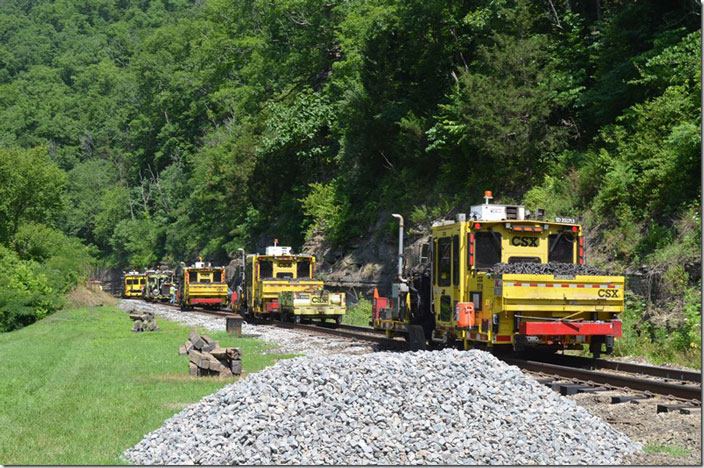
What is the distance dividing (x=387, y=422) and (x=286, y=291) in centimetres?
2299

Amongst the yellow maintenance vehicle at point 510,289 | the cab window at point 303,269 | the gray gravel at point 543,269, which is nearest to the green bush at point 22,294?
the cab window at point 303,269

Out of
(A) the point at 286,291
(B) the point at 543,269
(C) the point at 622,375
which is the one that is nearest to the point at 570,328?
(B) the point at 543,269

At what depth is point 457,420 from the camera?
8578mm

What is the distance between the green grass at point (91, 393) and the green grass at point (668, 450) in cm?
570

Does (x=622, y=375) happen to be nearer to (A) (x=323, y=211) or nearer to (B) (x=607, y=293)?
(B) (x=607, y=293)

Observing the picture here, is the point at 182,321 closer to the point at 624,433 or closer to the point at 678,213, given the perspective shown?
the point at 678,213

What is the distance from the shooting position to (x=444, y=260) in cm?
1691

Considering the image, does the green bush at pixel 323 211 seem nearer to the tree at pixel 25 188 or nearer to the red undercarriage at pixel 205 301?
the red undercarriage at pixel 205 301

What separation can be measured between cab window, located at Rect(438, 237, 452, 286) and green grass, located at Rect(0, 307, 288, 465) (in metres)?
4.24

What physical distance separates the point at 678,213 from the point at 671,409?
38.0 ft

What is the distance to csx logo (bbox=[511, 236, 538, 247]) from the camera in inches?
638

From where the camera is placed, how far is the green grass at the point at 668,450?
27.0 ft

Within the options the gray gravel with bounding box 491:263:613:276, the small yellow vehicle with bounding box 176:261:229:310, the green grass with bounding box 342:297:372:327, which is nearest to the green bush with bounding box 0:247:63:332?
the small yellow vehicle with bounding box 176:261:229:310

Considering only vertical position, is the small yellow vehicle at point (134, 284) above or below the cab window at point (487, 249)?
below
